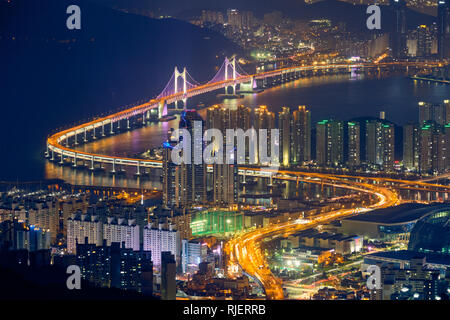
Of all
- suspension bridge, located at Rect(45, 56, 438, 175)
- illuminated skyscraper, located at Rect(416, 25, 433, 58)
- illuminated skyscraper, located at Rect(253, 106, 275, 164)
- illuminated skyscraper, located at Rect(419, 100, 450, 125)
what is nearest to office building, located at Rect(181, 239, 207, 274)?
suspension bridge, located at Rect(45, 56, 438, 175)

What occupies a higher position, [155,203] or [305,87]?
[305,87]

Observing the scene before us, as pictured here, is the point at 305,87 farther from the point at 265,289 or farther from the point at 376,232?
the point at 265,289

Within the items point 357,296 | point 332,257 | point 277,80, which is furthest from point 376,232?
point 277,80

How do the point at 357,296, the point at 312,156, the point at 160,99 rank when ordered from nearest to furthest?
the point at 357,296, the point at 312,156, the point at 160,99

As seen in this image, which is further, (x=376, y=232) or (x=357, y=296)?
(x=376, y=232)

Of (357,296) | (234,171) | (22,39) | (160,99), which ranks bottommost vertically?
(357,296)

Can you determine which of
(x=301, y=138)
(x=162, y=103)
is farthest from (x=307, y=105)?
(x=301, y=138)

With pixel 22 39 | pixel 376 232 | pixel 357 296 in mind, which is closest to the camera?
pixel 357 296
